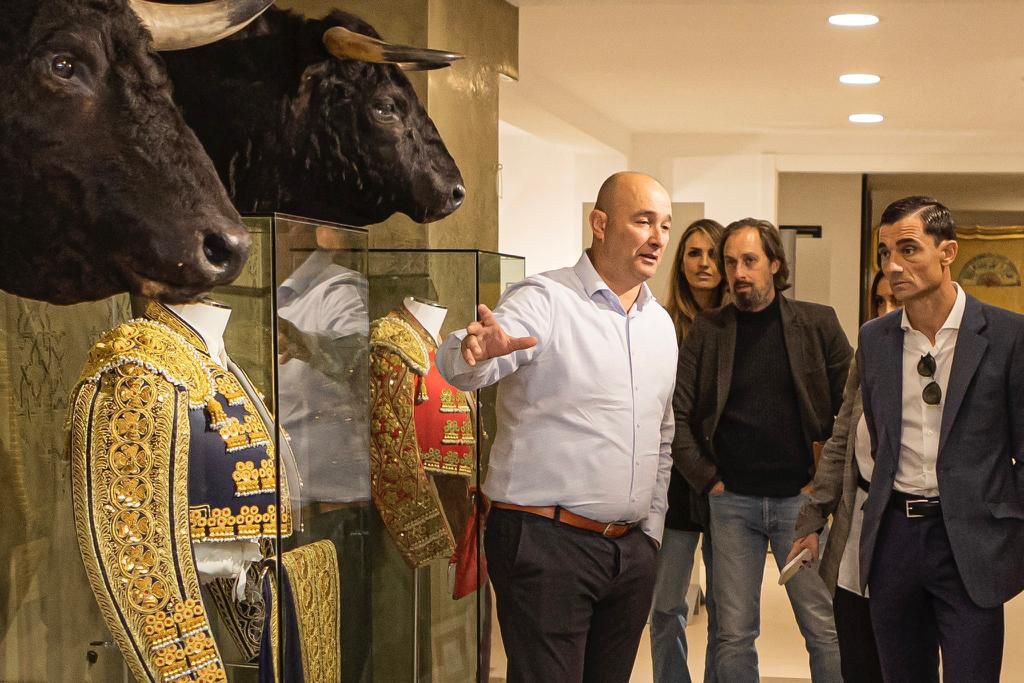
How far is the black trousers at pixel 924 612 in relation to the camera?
2.93m

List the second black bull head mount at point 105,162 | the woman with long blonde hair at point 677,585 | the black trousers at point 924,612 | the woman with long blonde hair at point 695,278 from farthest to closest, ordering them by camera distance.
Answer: the woman with long blonde hair at point 695,278 < the woman with long blonde hair at point 677,585 < the black trousers at point 924,612 < the second black bull head mount at point 105,162

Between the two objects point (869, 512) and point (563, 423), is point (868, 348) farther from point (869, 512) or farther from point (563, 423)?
point (563, 423)

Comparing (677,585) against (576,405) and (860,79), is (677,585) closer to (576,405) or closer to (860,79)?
(576,405)

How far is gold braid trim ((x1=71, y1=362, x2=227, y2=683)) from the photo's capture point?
2098mm

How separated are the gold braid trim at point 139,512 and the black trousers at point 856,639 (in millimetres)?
1768

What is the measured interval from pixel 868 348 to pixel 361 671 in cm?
145

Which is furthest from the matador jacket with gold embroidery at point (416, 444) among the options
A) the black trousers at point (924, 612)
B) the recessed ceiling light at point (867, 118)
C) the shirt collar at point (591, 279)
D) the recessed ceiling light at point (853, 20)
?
the recessed ceiling light at point (867, 118)

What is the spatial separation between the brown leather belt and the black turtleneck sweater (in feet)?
3.20

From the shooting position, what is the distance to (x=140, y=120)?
213cm

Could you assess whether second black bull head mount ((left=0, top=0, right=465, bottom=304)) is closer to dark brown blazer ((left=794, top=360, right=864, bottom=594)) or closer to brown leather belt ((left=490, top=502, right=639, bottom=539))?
brown leather belt ((left=490, top=502, right=639, bottom=539))

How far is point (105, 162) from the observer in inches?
82.7

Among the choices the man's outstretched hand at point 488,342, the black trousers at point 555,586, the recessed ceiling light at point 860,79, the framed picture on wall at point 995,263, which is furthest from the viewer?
the framed picture on wall at point 995,263

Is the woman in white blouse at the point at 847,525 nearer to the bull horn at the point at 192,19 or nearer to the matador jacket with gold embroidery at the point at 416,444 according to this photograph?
the matador jacket with gold embroidery at the point at 416,444

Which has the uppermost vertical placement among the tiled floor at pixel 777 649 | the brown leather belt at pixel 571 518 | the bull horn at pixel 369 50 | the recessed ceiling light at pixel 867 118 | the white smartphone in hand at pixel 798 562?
the recessed ceiling light at pixel 867 118
